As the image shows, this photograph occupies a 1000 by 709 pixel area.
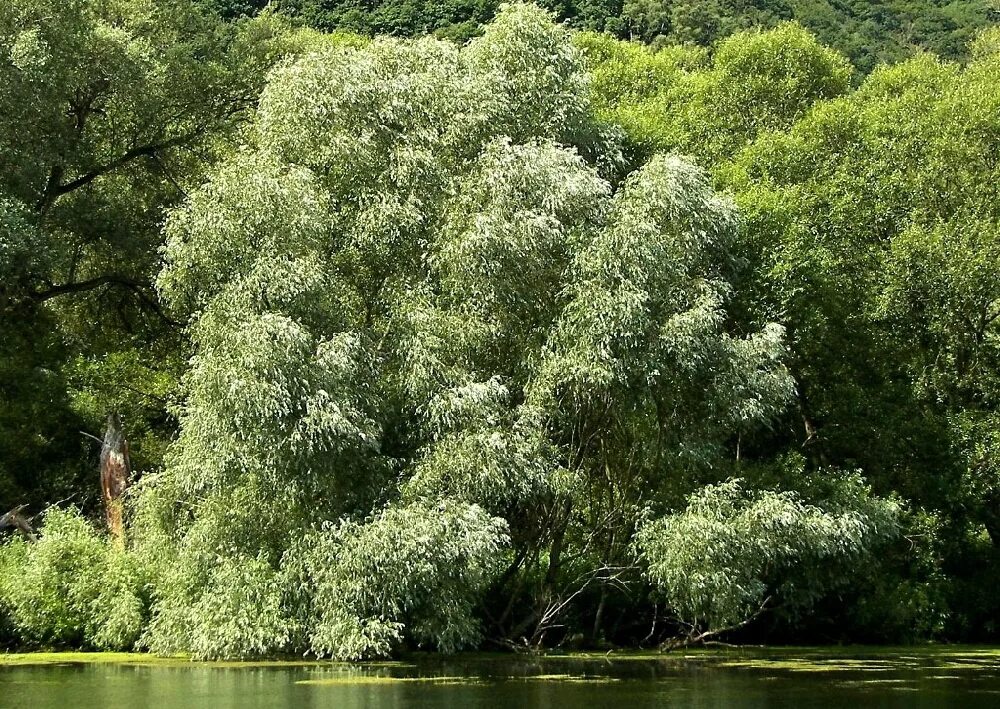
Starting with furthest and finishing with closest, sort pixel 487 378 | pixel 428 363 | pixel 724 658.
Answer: pixel 487 378
pixel 428 363
pixel 724 658

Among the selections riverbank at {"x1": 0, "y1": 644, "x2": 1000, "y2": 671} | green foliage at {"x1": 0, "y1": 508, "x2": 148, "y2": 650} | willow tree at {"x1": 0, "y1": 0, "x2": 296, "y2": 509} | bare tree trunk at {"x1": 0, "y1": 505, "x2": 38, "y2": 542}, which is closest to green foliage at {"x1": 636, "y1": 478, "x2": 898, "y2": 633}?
riverbank at {"x1": 0, "y1": 644, "x2": 1000, "y2": 671}

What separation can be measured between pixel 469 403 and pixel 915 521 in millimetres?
13639

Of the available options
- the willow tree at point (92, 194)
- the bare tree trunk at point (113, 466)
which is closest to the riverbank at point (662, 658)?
the bare tree trunk at point (113, 466)

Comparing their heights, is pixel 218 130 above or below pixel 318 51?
above

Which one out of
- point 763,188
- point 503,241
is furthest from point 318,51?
point 763,188

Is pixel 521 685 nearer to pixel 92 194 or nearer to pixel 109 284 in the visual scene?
pixel 92 194

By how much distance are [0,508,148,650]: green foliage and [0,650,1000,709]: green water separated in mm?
2230

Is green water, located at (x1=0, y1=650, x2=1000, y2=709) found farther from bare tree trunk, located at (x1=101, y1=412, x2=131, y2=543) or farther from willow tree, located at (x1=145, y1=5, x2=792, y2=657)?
bare tree trunk, located at (x1=101, y1=412, x2=131, y2=543)

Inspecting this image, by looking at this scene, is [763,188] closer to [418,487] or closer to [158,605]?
[418,487]

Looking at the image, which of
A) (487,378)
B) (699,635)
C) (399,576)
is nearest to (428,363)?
(487,378)

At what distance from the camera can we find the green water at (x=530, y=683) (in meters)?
18.6

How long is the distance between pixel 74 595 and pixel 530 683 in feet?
40.5

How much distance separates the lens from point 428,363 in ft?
95.2

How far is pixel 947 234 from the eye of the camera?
37.6m
